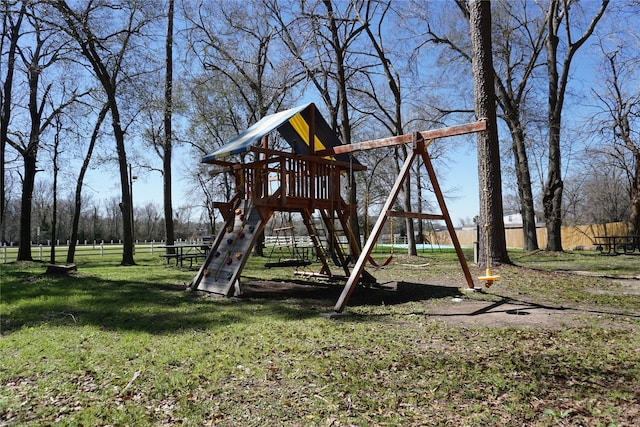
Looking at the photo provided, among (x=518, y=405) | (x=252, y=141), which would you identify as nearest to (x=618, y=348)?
(x=518, y=405)

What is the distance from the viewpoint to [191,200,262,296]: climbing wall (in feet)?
28.0

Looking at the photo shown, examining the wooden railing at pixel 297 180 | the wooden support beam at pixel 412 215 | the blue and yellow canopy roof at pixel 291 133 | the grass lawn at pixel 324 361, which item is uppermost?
the blue and yellow canopy roof at pixel 291 133

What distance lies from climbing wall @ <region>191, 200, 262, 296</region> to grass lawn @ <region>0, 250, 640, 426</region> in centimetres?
59

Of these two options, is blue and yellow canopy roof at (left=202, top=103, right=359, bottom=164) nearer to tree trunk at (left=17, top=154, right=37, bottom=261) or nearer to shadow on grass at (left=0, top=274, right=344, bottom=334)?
shadow on grass at (left=0, top=274, right=344, bottom=334)

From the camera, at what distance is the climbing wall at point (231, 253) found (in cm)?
852

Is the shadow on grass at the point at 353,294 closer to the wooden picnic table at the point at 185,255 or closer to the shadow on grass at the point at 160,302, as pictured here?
the shadow on grass at the point at 160,302

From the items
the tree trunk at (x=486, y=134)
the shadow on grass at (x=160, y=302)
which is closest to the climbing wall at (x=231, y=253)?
the shadow on grass at (x=160, y=302)

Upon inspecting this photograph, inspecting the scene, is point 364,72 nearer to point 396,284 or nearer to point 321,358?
point 396,284

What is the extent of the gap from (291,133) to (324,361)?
6.79m

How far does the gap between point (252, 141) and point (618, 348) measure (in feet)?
22.9


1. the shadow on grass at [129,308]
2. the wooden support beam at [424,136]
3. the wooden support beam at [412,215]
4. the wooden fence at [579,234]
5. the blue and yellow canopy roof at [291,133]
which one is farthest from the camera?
the wooden fence at [579,234]

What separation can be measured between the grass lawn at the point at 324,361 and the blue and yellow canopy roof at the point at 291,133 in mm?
3226

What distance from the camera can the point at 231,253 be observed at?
8953mm

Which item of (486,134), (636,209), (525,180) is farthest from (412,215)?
(636,209)
